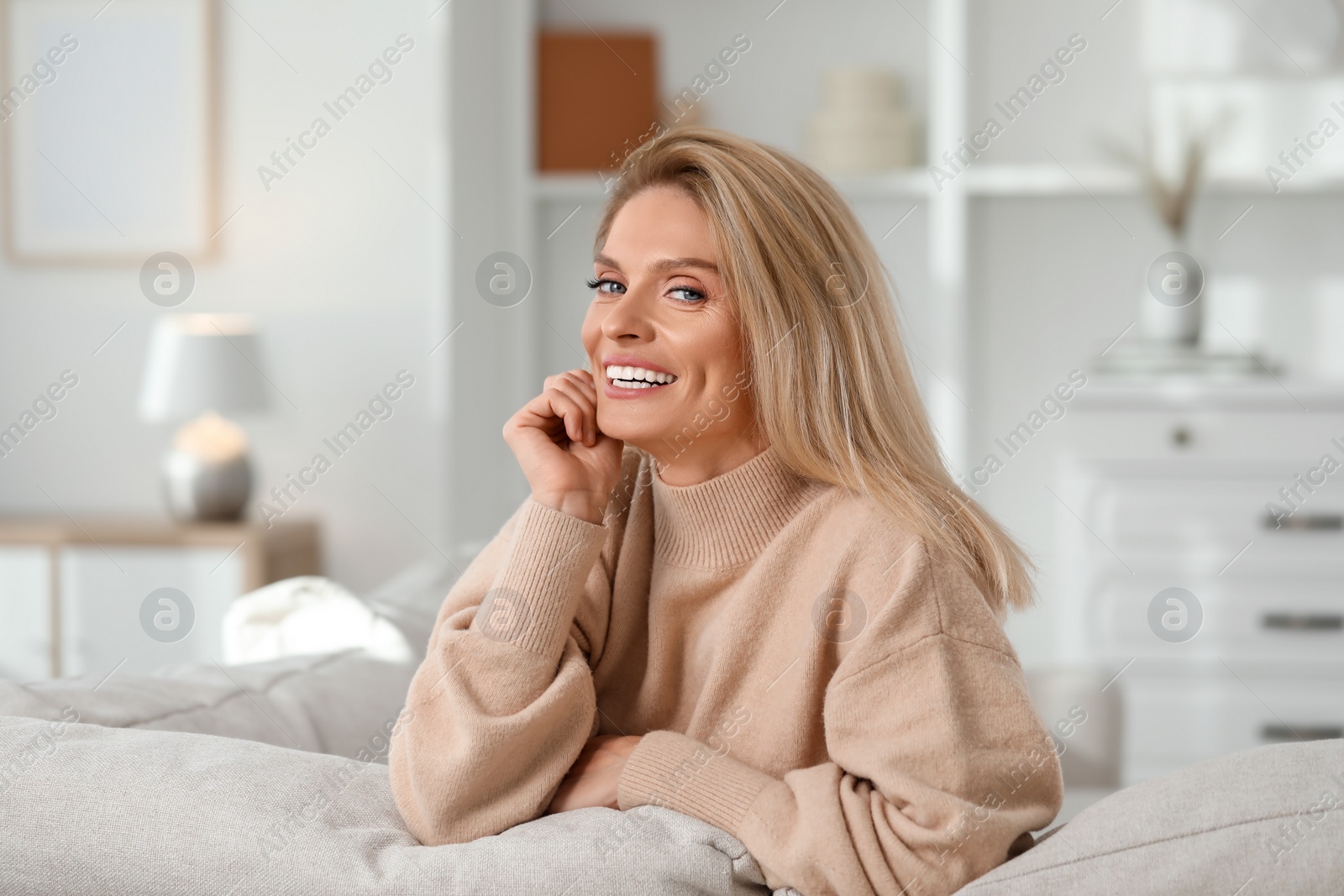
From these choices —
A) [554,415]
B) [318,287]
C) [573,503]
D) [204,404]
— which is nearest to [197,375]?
[204,404]

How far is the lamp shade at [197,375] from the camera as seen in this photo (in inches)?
128

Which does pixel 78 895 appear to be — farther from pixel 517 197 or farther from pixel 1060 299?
pixel 1060 299

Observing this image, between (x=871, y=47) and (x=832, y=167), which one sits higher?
(x=871, y=47)

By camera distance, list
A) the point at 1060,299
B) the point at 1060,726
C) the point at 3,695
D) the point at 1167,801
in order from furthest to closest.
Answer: the point at 1060,299 → the point at 1060,726 → the point at 3,695 → the point at 1167,801

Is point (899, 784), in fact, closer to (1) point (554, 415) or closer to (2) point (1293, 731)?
(1) point (554, 415)

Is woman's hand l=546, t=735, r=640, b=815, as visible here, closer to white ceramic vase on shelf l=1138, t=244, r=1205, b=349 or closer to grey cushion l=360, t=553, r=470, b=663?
grey cushion l=360, t=553, r=470, b=663

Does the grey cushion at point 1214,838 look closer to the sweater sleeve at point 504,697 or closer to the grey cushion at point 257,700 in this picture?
the sweater sleeve at point 504,697

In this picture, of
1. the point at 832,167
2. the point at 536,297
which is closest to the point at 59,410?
the point at 536,297

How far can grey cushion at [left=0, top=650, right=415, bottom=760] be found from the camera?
115 centimetres

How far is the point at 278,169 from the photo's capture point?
11.8 ft

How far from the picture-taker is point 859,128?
328cm

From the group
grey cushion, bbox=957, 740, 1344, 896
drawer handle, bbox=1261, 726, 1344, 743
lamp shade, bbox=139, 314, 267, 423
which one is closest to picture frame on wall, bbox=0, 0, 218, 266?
lamp shade, bbox=139, 314, 267, 423

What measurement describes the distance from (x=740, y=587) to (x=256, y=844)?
1.59 feet

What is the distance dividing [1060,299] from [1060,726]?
170 cm
